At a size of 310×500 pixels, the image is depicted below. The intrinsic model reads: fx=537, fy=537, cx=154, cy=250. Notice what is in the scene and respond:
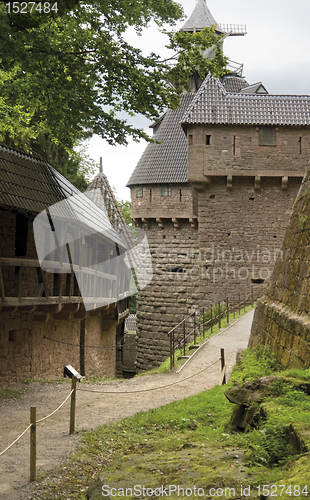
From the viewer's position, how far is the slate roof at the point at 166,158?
81.5 ft

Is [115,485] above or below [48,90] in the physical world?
below

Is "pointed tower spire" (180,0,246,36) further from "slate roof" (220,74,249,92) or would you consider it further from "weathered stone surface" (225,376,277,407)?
"weathered stone surface" (225,376,277,407)

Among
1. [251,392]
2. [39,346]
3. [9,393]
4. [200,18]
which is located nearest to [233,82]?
[200,18]

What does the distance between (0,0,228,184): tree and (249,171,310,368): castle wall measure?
3862 millimetres

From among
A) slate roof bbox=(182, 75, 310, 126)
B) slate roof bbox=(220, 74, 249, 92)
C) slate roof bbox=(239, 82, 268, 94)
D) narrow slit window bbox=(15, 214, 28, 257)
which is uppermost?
slate roof bbox=(220, 74, 249, 92)

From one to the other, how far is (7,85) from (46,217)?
2614 millimetres

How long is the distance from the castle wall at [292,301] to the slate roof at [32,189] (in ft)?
A: 14.5

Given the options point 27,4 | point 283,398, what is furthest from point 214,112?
point 283,398

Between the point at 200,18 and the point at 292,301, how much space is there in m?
26.3

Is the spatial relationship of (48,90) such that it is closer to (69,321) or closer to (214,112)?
(69,321)

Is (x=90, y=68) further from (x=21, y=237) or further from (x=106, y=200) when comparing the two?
(x=106, y=200)

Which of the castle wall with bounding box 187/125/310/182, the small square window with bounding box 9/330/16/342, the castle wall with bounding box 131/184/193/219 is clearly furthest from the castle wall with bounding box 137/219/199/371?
the small square window with bounding box 9/330/16/342

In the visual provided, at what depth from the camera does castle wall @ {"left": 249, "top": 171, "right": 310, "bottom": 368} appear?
584 centimetres

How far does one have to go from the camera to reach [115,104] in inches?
404
